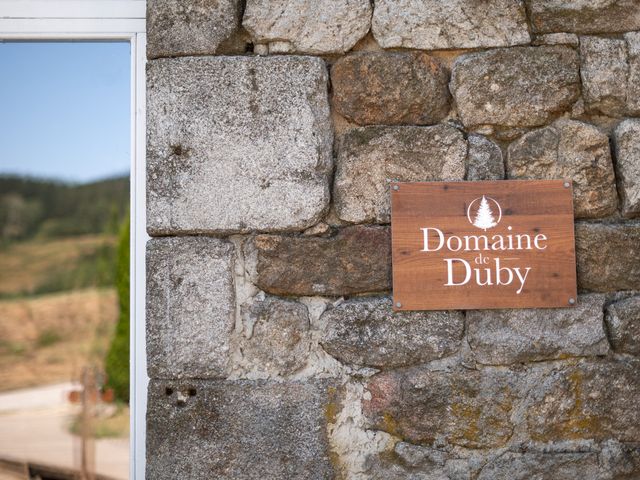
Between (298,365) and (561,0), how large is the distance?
1345mm

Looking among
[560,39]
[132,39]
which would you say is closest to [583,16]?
[560,39]

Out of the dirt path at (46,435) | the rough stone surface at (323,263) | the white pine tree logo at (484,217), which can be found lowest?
the dirt path at (46,435)

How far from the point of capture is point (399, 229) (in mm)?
1836

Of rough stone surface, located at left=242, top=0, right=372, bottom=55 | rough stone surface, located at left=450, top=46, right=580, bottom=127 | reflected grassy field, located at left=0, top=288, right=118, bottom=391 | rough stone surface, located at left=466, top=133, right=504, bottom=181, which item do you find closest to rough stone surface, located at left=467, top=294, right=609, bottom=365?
rough stone surface, located at left=466, top=133, right=504, bottom=181

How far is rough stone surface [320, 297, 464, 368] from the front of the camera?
182 centimetres

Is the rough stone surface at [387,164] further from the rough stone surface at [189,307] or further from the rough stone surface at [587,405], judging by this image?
the rough stone surface at [587,405]

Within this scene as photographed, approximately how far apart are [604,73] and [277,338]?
4.11 ft

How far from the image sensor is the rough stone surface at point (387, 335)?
1.82 m

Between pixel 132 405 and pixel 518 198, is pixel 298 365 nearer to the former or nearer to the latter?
pixel 132 405

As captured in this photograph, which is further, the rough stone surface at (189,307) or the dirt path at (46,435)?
the dirt path at (46,435)

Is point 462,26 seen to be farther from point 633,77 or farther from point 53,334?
point 53,334

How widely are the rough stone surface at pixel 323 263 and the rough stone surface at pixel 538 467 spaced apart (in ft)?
1.96

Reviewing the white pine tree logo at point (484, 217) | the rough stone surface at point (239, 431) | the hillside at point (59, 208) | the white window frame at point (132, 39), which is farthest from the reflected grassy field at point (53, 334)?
the white pine tree logo at point (484, 217)

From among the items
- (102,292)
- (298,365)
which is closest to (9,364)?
(102,292)
